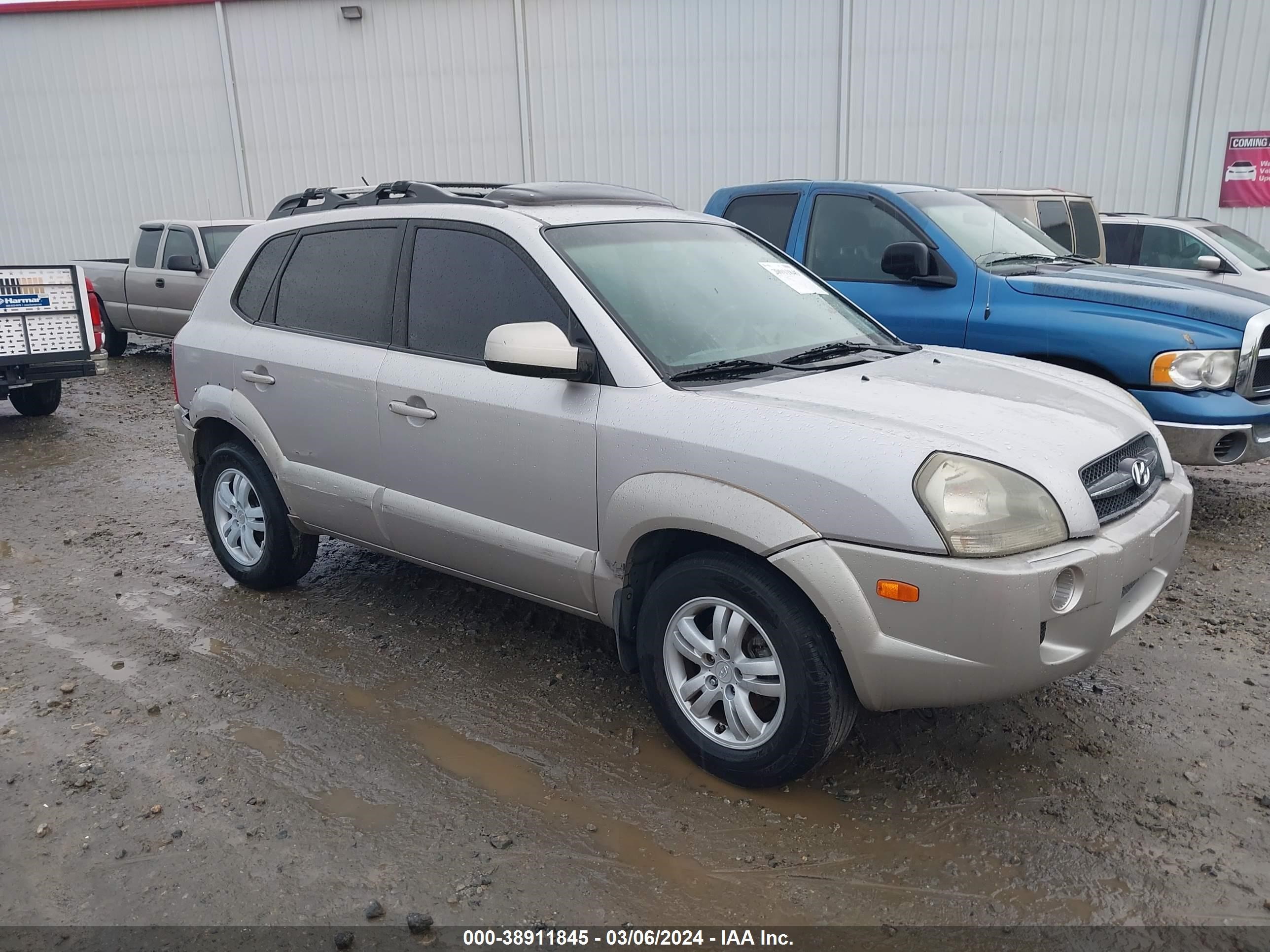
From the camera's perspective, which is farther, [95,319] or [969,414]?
[95,319]

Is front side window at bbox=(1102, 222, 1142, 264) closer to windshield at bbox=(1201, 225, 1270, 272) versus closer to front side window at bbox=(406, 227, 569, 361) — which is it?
windshield at bbox=(1201, 225, 1270, 272)

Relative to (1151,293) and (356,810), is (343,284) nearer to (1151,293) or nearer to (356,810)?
(356,810)

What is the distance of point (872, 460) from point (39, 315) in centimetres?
917

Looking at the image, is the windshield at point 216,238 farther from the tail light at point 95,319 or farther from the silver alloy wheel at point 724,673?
the silver alloy wheel at point 724,673

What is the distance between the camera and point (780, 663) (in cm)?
301

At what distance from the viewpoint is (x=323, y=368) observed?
14.1 ft

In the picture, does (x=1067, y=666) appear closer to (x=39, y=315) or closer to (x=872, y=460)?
(x=872, y=460)

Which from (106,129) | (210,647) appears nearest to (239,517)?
(210,647)

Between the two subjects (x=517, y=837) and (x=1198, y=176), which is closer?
(x=517, y=837)

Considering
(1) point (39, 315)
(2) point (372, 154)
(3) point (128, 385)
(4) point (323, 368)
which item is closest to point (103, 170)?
(2) point (372, 154)

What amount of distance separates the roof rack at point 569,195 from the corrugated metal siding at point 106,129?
1496cm

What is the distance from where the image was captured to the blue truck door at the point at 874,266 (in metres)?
6.00

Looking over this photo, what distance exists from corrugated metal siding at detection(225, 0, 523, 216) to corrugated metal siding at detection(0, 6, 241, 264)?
73 cm

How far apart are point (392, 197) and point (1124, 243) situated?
27.8 ft
